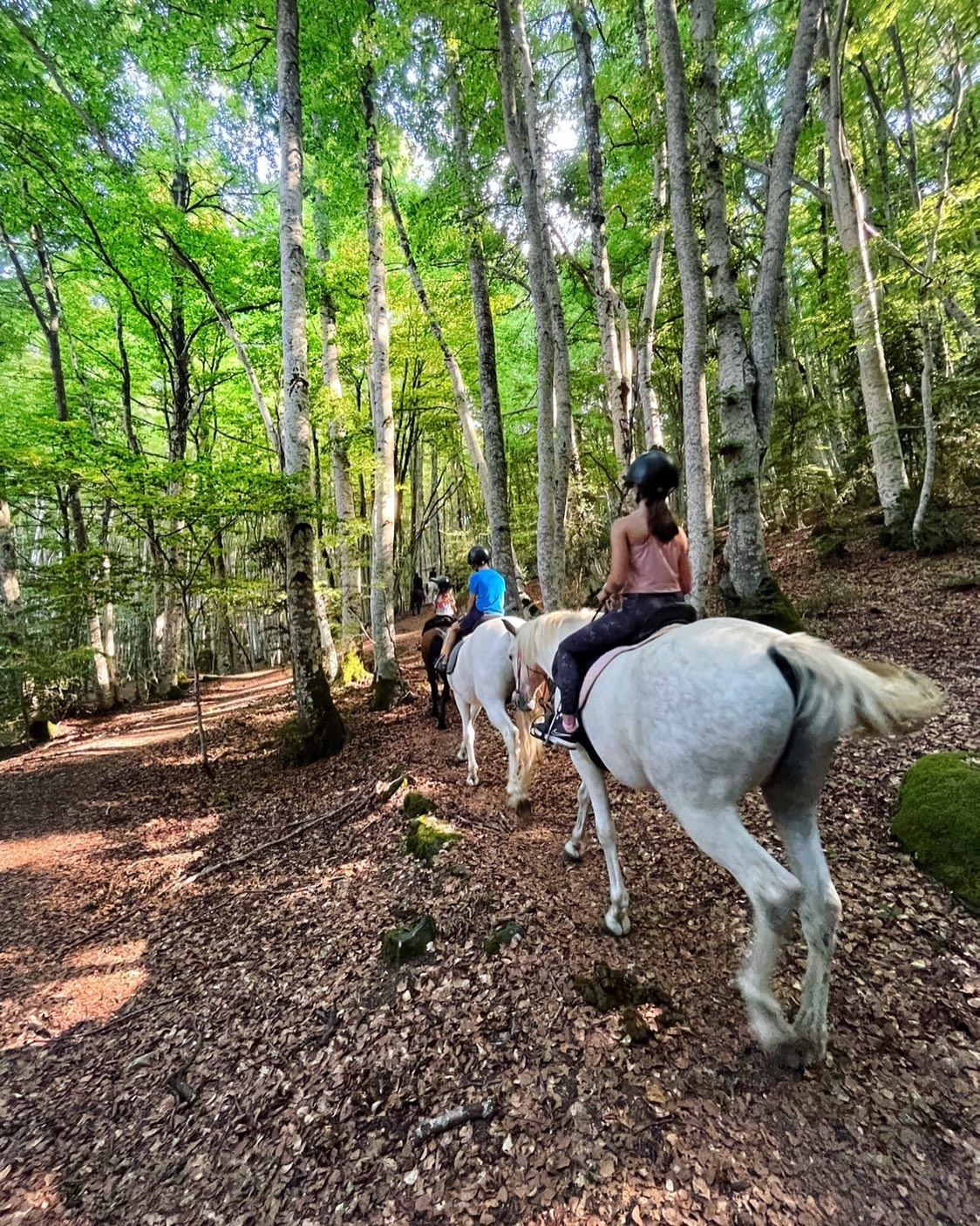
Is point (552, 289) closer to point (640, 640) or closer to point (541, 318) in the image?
point (541, 318)

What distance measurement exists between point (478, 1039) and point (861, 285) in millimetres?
11432

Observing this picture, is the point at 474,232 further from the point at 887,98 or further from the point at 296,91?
the point at 887,98

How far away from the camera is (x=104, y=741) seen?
10516mm

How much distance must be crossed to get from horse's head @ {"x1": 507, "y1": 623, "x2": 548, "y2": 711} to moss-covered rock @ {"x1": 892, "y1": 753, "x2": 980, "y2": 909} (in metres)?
2.69

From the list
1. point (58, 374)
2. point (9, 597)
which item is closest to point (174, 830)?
point (9, 597)

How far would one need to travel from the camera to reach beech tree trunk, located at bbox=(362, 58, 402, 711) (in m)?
9.26

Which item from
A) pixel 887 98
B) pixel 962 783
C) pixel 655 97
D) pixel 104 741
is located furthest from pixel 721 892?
pixel 887 98

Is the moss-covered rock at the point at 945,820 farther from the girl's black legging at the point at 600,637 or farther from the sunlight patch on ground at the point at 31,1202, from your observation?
the sunlight patch on ground at the point at 31,1202

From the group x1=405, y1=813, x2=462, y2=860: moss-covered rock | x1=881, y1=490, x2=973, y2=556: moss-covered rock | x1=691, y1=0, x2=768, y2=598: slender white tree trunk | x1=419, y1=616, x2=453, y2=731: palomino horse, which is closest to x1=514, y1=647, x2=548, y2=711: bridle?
x1=405, y1=813, x2=462, y2=860: moss-covered rock

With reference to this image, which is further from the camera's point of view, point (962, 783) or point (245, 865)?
point (245, 865)

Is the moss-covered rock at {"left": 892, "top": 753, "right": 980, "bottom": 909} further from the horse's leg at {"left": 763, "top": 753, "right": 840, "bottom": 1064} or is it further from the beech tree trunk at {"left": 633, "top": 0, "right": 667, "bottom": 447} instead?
the beech tree trunk at {"left": 633, "top": 0, "right": 667, "bottom": 447}

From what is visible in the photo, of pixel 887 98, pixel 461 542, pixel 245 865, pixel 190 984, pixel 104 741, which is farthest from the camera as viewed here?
pixel 461 542

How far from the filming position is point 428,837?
14.4 ft

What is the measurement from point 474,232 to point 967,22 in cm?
791
